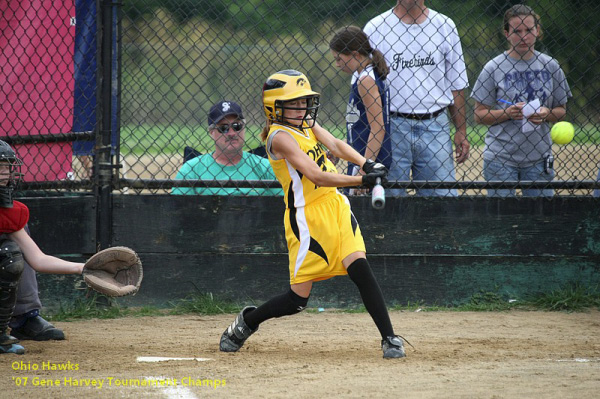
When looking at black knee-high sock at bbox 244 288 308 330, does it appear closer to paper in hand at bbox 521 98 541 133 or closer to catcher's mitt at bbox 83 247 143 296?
catcher's mitt at bbox 83 247 143 296

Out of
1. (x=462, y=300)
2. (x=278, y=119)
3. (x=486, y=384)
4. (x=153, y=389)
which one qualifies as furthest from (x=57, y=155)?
(x=486, y=384)

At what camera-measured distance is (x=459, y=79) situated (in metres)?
6.04

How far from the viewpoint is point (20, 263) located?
14.4 ft

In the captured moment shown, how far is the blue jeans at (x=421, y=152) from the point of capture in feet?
19.3

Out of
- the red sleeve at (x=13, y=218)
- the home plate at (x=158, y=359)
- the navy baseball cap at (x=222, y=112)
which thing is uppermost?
the navy baseball cap at (x=222, y=112)

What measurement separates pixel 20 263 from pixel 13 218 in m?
0.31

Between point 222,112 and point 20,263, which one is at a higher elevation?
point 222,112

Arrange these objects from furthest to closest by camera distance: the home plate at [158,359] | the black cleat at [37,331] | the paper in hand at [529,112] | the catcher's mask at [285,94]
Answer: the paper in hand at [529,112] < the black cleat at [37,331] < the catcher's mask at [285,94] < the home plate at [158,359]

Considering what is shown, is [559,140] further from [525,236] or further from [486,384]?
[486,384]

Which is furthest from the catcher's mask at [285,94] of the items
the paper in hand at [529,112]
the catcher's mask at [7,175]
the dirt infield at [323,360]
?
the paper in hand at [529,112]

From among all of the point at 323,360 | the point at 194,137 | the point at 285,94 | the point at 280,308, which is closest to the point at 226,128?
the point at 285,94

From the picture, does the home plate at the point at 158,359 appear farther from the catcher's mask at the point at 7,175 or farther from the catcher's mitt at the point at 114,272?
the catcher's mask at the point at 7,175

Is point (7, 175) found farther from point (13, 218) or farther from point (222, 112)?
point (222, 112)

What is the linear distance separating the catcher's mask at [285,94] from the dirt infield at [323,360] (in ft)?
4.46
